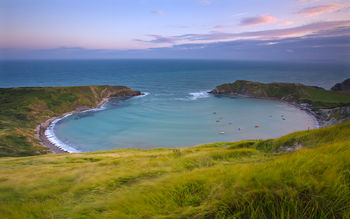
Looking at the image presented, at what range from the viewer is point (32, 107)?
58781 millimetres

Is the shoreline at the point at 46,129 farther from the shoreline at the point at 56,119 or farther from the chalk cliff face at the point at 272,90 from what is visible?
the chalk cliff face at the point at 272,90

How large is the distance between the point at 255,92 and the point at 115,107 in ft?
237

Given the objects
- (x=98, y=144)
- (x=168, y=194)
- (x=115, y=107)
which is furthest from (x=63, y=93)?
(x=168, y=194)

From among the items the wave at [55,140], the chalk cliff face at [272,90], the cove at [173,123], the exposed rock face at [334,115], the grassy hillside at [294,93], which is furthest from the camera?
the chalk cliff face at [272,90]

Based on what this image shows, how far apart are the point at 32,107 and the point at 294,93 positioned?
10863 centimetres

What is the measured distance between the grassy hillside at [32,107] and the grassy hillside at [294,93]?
63.6 metres

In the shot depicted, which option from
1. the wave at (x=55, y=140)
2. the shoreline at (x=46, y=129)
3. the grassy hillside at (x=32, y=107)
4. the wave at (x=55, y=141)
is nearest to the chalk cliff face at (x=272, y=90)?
the grassy hillside at (x=32, y=107)

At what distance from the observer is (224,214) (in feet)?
5.98

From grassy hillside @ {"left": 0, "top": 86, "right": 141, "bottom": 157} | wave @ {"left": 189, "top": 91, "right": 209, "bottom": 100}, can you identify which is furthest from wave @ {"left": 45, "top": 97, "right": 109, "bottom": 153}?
wave @ {"left": 189, "top": 91, "right": 209, "bottom": 100}

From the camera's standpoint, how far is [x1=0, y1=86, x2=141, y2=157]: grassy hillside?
3719 centimetres

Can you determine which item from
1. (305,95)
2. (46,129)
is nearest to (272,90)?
(305,95)

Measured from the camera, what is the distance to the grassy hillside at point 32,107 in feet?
122

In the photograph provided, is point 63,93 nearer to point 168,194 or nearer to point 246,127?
point 246,127

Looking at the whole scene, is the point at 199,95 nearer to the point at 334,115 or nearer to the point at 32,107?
the point at 334,115
